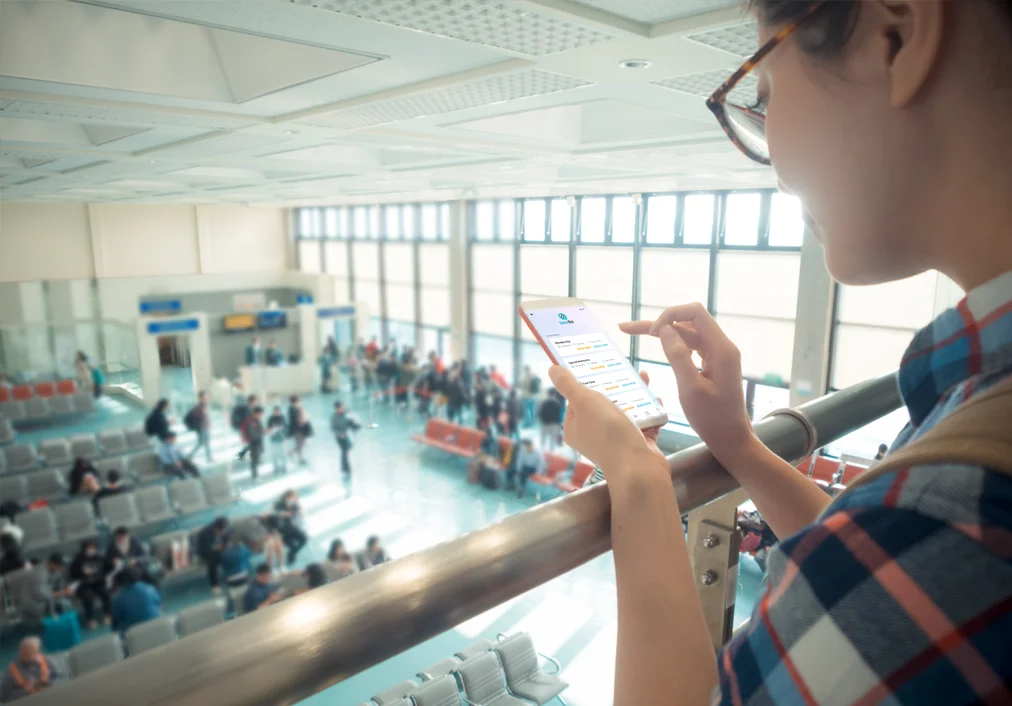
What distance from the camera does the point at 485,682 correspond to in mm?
4680

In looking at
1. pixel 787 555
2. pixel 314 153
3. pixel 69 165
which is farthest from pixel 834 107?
pixel 69 165

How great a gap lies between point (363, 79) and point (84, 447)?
1011cm

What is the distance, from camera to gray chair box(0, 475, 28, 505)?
8.73 meters

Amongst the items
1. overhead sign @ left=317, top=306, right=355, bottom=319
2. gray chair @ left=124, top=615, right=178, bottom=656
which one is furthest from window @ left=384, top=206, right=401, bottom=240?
gray chair @ left=124, top=615, right=178, bottom=656

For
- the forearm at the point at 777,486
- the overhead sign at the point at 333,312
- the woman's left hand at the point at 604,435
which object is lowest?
the overhead sign at the point at 333,312

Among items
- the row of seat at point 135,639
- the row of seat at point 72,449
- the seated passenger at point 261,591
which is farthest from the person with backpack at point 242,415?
the row of seat at point 135,639

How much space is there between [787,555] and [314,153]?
6927 mm

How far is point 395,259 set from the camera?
1811cm

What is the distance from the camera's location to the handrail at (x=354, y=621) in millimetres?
417

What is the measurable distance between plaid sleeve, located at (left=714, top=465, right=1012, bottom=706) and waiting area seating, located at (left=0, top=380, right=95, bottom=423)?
51.8ft

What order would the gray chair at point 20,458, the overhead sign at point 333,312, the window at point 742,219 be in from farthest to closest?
the overhead sign at point 333,312 < the gray chair at point 20,458 < the window at point 742,219

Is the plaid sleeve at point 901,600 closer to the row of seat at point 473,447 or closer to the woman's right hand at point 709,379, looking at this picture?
the woman's right hand at point 709,379

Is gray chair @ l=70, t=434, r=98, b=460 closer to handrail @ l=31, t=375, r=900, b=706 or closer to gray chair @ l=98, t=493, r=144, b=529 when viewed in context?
gray chair @ l=98, t=493, r=144, b=529

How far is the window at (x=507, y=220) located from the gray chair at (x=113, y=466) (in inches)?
342
